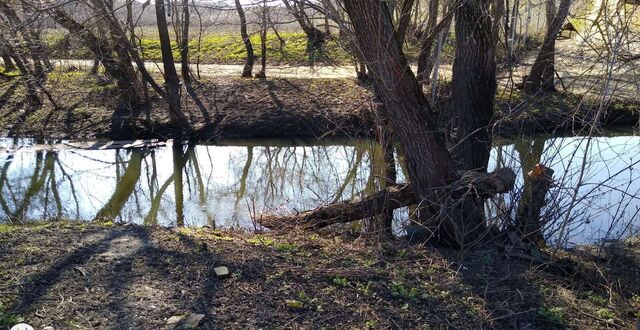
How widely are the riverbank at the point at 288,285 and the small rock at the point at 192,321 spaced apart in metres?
0.05

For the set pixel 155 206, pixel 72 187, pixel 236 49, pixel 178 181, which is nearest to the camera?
pixel 155 206

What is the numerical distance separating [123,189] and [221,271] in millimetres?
8753

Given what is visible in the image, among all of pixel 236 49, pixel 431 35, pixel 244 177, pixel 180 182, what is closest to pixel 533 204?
pixel 431 35

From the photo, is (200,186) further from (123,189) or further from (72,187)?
(72,187)

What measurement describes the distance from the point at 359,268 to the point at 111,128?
43.0 ft

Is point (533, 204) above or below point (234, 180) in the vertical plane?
above

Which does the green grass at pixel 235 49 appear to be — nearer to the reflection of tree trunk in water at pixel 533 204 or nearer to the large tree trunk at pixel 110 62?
the large tree trunk at pixel 110 62

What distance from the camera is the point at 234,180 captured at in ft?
42.5

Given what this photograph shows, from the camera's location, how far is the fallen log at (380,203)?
19.6 ft

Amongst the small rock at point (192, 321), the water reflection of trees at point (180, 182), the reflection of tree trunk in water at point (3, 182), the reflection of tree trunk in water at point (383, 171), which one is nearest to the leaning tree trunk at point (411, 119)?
the reflection of tree trunk in water at point (383, 171)

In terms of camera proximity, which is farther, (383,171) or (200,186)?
(200,186)

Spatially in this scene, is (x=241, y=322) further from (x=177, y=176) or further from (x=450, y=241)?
(x=177, y=176)

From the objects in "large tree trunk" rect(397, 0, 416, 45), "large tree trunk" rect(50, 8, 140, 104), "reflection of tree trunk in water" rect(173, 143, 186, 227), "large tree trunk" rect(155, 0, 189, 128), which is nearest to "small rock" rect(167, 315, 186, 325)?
"large tree trunk" rect(397, 0, 416, 45)

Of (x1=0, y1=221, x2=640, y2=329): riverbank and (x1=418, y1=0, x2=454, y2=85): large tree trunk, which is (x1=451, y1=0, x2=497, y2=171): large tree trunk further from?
(x1=0, y1=221, x2=640, y2=329): riverbank
